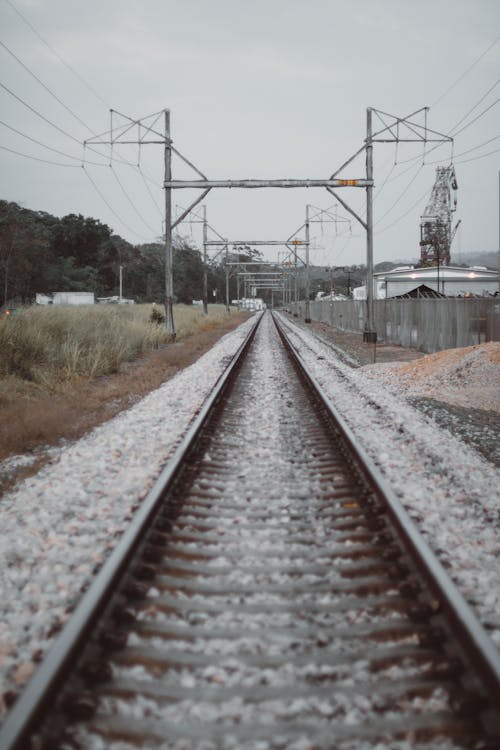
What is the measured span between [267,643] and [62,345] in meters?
11.4

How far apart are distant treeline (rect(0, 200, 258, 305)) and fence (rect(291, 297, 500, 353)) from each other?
39.1 metres

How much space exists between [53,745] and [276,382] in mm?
9543

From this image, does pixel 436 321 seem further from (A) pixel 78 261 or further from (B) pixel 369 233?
(A) pixel 78 261

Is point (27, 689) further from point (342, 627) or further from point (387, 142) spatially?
point (387, 142)

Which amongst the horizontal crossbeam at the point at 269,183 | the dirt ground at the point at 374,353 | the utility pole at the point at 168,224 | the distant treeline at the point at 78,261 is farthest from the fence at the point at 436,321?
the distant treeline at the point at 78,261

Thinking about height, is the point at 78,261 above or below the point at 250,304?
above

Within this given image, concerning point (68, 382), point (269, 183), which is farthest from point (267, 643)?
point (269, 183)

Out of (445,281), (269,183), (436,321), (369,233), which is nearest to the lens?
(436,321)

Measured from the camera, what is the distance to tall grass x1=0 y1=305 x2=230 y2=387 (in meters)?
11.3

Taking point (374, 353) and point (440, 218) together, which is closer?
point (374, 353)

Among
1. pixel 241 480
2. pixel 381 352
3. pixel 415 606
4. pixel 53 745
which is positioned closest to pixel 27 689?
pixel 53 745

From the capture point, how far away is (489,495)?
190 inches

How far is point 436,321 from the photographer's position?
1809 cm

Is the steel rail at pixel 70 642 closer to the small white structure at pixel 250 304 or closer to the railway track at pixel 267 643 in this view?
the railway track at pixel 267 643
